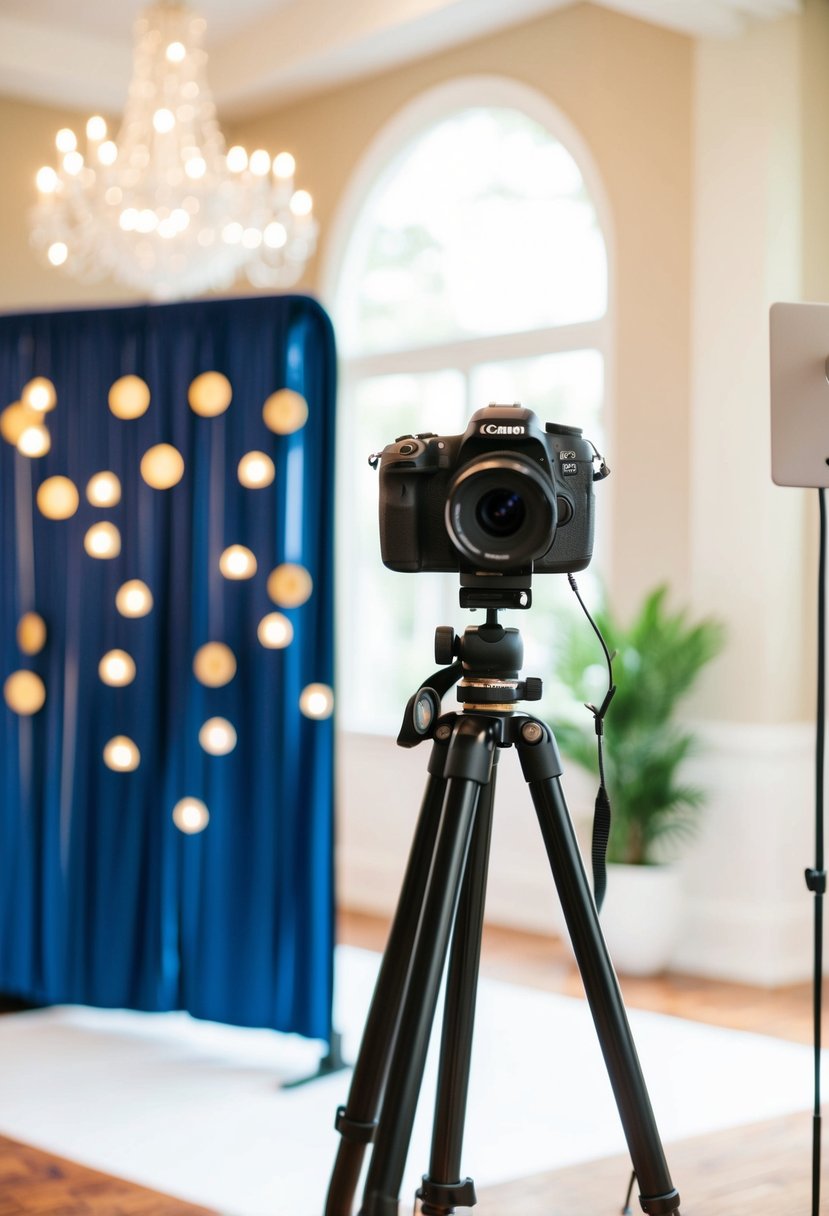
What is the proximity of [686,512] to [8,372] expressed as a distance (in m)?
1.97

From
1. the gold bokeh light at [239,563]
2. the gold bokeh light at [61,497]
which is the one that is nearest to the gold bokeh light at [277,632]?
the gold bokeh light at [239,563]

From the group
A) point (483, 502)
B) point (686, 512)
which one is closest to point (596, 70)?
point (686, 512)

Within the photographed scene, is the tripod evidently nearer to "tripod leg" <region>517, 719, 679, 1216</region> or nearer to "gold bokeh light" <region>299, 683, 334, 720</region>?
"tripod leg" <region>517, 719, 679, 1216</region>

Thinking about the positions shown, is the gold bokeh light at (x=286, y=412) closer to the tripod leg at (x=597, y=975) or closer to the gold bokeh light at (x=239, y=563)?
the gold bokeh light at (x=239, y=563)

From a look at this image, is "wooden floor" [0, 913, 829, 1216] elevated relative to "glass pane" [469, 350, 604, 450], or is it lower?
lower

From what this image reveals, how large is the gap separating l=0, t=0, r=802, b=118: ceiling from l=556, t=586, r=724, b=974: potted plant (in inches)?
77.5

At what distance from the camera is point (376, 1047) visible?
66.8 inches

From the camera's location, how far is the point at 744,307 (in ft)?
13.3

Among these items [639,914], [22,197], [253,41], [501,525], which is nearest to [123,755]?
[639,914]

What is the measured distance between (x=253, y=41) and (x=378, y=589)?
2104 mm

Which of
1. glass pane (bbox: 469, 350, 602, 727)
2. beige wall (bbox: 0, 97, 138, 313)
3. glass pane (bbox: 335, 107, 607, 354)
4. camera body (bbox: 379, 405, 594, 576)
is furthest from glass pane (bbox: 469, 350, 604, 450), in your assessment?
camera body (bbox: 379, 405, 594, 576)

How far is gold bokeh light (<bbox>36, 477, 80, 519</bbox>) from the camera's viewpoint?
3.40 meters

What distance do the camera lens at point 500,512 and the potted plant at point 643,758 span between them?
227 cm

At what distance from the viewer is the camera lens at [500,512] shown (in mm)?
1702
